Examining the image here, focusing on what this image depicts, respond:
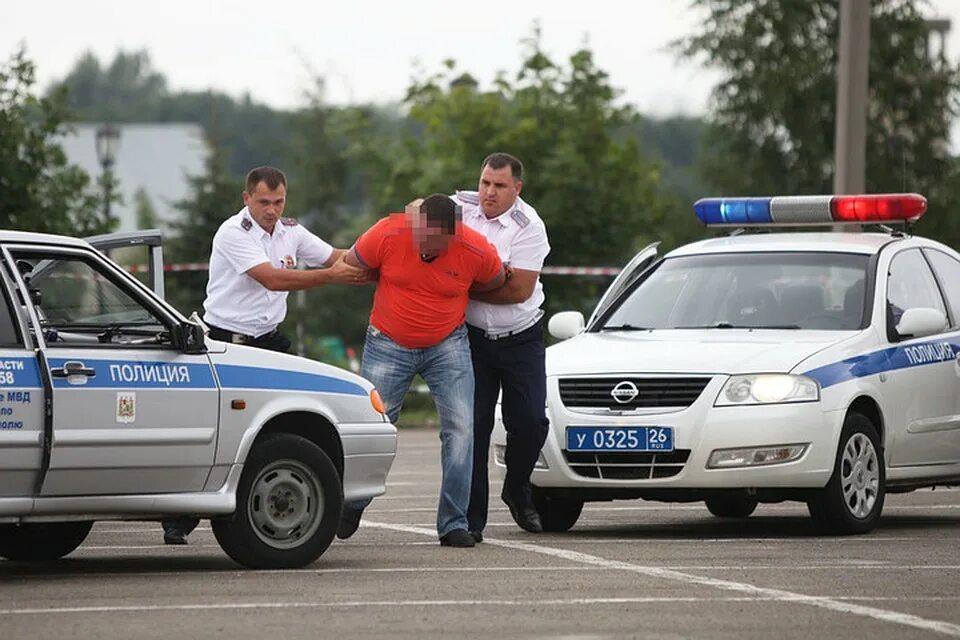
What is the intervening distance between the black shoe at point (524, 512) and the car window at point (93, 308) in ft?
9.23

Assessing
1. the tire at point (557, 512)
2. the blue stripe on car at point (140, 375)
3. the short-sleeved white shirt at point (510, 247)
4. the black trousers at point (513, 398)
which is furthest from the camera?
the tire at point (557, 512)

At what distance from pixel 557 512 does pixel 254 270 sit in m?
2.36

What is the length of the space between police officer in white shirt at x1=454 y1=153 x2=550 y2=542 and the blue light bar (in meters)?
2.45

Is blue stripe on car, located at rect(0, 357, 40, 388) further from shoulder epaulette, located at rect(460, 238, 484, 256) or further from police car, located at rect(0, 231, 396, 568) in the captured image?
shoulder epaulette, located at rect(460, 238, 484, 256)

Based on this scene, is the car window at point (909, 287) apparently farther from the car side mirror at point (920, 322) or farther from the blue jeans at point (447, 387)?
the blue jeans at point (447, 387)

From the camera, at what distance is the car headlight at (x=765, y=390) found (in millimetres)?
11781

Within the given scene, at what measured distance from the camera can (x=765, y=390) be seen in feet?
38.8

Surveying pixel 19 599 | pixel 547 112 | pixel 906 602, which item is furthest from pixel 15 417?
pixel 547 112

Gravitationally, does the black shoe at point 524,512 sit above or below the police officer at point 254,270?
below

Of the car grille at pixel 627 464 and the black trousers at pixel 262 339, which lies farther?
the car grille at pixel 627 464

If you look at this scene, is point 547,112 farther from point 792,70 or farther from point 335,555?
point 335,555

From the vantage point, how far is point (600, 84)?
30.7 meters

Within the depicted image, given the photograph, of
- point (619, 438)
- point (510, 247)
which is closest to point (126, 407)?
point (510, 247)

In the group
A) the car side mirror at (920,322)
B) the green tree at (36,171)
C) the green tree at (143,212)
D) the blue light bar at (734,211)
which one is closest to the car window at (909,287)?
the car side mirror at (920,322)
